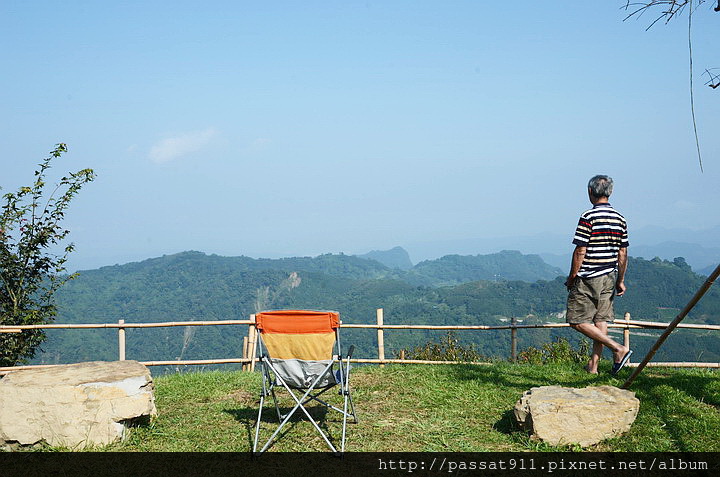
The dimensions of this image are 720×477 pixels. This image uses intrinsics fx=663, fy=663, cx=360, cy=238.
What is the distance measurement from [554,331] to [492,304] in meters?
16.2

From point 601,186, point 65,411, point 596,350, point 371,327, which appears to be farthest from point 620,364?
point 65,411

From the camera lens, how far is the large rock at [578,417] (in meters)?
4.90

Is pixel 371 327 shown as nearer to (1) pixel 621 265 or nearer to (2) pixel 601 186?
(1) pixel 621 265

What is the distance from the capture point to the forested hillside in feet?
195

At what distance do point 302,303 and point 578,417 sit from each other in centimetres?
8834

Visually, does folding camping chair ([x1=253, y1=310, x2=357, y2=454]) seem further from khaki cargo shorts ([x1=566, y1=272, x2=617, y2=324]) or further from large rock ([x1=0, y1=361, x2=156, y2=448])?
khaki cargo shorts ([x1=566, y1=272, x2=617, y2=324])

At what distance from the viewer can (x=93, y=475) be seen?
458cm

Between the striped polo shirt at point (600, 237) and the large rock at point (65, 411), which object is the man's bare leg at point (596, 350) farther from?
the large rock at point (65, 411)

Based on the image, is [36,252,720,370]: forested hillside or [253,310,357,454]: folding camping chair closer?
[253,310,357,454]: folding camping chair

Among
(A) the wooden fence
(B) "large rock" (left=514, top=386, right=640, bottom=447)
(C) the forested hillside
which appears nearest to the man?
(A) the wooden fence

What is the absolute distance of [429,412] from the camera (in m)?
6.12

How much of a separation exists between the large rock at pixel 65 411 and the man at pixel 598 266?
4.23 metres

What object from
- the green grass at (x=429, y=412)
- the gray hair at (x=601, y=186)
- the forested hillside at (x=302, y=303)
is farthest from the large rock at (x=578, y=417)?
the forested hillside at (x=302, y=303)

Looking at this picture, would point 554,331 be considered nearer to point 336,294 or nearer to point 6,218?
point 336,294
